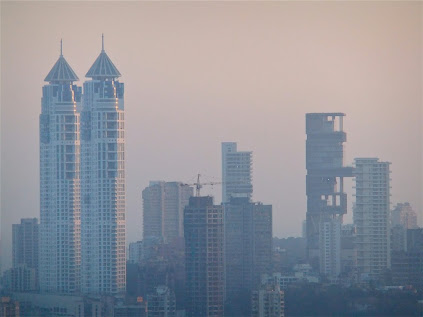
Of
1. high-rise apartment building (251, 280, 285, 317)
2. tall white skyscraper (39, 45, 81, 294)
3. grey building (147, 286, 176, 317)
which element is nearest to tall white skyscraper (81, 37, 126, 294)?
tall white skyscraper (39, 45, 81, 294)

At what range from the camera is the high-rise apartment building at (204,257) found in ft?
142

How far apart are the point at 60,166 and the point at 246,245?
5.16 m

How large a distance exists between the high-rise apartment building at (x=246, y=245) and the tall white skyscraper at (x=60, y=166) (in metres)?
3.78

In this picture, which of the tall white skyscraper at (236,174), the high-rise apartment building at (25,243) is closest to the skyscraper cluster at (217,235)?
the tall white skyscraper at (236,174)

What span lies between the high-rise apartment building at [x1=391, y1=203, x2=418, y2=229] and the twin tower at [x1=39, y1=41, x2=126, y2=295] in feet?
20.6

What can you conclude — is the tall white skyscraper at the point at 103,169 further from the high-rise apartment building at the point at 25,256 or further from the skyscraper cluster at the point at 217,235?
the high-rise apartment building at the point at 25,256

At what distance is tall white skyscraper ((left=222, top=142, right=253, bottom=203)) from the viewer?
50094 millimetres

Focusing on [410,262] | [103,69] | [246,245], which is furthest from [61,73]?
[410,262]

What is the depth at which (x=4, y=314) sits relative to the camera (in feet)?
136

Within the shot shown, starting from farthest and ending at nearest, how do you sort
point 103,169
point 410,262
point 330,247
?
point 330,247
point 103,169
point 410,262

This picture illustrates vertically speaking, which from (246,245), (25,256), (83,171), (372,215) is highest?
(83,171)

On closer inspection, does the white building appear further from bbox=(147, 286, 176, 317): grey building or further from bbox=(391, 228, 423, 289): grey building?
bbox=(147, 286, 176, 317): grey building

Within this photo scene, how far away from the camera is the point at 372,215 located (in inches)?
2079

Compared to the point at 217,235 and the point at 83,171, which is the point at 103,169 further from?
the point at 217,235
